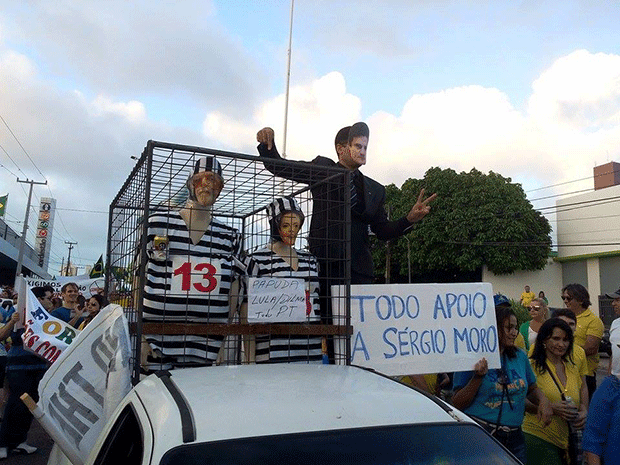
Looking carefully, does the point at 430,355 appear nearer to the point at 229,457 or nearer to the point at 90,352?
the point at 90,352

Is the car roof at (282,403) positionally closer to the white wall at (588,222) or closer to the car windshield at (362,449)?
the car windshield at (362,449)

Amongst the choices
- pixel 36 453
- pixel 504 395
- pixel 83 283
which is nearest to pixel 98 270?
pixel 83 283

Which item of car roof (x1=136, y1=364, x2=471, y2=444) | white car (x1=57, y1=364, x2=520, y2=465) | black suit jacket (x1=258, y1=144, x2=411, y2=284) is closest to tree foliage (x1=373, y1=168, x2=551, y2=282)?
black suit jacket (x1=258, y1=144, x2=411, y2=284)

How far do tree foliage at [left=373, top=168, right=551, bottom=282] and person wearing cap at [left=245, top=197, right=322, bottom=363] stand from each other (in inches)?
1160

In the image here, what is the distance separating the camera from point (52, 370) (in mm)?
3221

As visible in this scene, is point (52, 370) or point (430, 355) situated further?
point (430, 355)

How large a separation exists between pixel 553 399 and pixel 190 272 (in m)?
2.77

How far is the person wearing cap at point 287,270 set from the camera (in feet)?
13.3

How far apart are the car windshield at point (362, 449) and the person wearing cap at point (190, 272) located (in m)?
1.93

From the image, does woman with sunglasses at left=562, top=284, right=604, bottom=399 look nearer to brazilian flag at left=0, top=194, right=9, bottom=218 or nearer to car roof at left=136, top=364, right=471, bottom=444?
car roof at left=136, top=364, right=471, bottom=444

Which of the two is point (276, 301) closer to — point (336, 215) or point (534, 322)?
point (336, 215)

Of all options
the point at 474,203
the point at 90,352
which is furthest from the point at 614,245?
the point at 90,352

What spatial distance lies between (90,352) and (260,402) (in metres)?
1.67

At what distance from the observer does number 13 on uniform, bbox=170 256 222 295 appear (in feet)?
12.2
